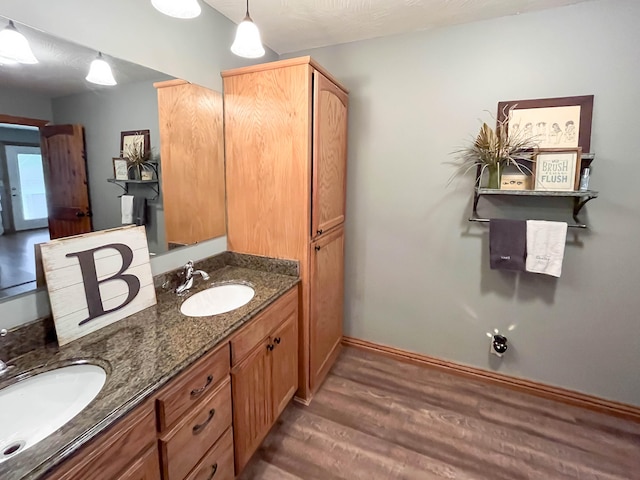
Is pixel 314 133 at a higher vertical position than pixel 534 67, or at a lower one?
lower

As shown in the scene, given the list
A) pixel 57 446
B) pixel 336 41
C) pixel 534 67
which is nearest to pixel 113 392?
pixel 57 446

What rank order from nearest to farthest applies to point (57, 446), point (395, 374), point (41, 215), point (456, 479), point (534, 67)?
point (57, 446)
point (41, 215)
point (456, 479)
point (534, 67)
point (395, 374)

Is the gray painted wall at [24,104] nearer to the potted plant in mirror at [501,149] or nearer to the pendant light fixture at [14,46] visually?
the pendant light fixture at [14,46]

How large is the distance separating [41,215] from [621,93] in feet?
9.07

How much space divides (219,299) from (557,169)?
1.99 meters

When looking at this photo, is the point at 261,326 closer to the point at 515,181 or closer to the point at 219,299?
the point at 219,299

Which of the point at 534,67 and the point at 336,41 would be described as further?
the point at 336,41

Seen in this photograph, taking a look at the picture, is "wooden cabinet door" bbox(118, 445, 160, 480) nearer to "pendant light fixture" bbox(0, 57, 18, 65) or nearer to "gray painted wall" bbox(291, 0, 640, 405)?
"pendant light fixture" bbox(0, 57, 18, 65)

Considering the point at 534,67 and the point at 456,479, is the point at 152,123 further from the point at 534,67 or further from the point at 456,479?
the point at 456,479

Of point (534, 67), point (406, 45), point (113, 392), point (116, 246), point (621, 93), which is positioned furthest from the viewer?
point (406, 45)

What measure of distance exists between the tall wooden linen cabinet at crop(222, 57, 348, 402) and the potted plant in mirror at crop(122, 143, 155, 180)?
0.47 m

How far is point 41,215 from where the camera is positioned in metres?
1.13

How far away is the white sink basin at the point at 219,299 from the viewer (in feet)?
5.14

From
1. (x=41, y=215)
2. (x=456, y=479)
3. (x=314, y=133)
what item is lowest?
(x=456, y=479)
